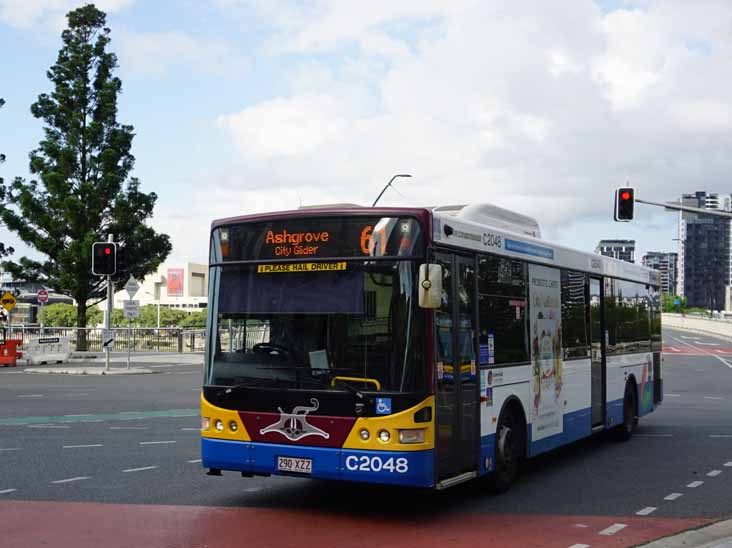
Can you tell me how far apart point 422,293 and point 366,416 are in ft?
3.92

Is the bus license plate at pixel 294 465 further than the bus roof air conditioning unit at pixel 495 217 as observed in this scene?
No

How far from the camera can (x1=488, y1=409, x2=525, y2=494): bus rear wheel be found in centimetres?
1036

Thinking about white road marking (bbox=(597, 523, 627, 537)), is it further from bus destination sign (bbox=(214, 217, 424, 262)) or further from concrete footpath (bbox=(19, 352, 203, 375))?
concrete footpath (bbox=(19, 352, 203, 375))

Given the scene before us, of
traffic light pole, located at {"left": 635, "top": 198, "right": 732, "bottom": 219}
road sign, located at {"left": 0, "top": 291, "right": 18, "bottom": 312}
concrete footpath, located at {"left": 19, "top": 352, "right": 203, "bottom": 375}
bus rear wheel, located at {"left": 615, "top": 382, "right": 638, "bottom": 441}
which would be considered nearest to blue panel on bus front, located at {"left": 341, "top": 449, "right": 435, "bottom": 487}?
bus rear wheel, located at {"left": 615, "top": 382, "right": 638, "bottom": 441}

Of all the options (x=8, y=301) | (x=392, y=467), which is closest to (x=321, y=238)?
(x=392, y=467)

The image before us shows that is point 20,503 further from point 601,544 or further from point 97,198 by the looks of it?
point 97,198

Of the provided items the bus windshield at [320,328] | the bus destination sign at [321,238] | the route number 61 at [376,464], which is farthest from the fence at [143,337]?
the route number 61 at [376,464]

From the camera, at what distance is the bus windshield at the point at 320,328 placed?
8.77m

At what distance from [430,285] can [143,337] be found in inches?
1681

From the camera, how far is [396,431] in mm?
8648

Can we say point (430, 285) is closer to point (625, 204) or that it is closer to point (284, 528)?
point (284, 528)

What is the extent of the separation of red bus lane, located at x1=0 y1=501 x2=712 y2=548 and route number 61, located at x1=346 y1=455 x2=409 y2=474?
520 mm

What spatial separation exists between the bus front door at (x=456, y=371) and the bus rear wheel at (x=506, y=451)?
668mm

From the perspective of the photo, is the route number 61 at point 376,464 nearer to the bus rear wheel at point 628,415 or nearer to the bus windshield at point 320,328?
the bus windshield at point 320,328
